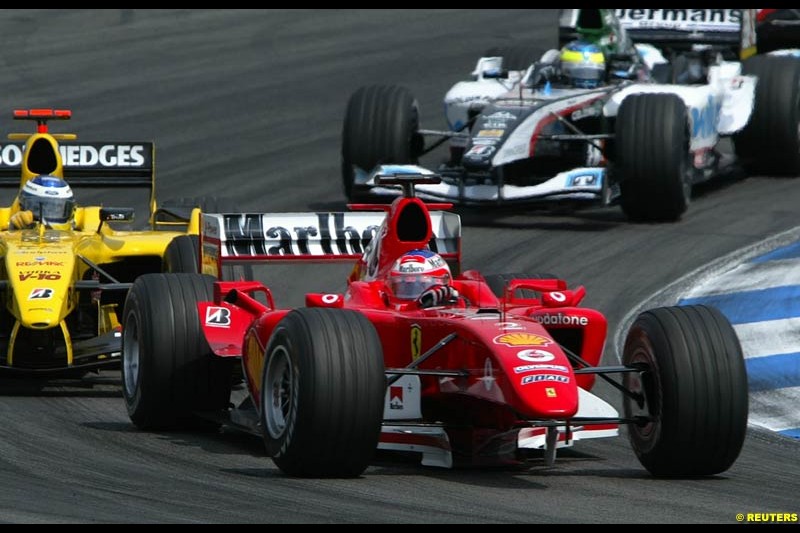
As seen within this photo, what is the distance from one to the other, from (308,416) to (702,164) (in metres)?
11.4

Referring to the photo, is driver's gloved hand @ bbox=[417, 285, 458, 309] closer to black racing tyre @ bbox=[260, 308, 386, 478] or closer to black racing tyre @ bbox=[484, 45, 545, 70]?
black racing tyre @ bbox=[260, 308, 386, 478]

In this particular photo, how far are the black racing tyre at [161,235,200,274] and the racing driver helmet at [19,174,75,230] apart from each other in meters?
1.30

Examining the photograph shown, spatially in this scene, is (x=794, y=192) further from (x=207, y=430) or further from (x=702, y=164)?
(x=207, y=430)

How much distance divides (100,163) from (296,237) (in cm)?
421

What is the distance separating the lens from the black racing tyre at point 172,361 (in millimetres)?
11211

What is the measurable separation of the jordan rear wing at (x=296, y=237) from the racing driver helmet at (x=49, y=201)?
2528 millimetres

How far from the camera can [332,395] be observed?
9.10 m

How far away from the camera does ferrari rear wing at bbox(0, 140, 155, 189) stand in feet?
52.3

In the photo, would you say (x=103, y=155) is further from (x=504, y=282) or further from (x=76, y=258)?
(x=504, y=282)

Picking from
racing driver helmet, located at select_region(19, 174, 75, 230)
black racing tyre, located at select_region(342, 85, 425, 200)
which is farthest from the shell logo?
black racing tyre, located at select_region(342, 85, 425, 200)

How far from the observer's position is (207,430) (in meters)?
11.5

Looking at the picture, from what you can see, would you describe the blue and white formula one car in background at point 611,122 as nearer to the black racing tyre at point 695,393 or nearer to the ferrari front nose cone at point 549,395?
the black racing tyre at point 695,393

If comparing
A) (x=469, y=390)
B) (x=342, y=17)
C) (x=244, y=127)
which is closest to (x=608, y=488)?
(x=469, y=390)

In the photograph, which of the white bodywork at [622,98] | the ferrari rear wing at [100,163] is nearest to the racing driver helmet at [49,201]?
the ferrari rear wing at [100,163]
